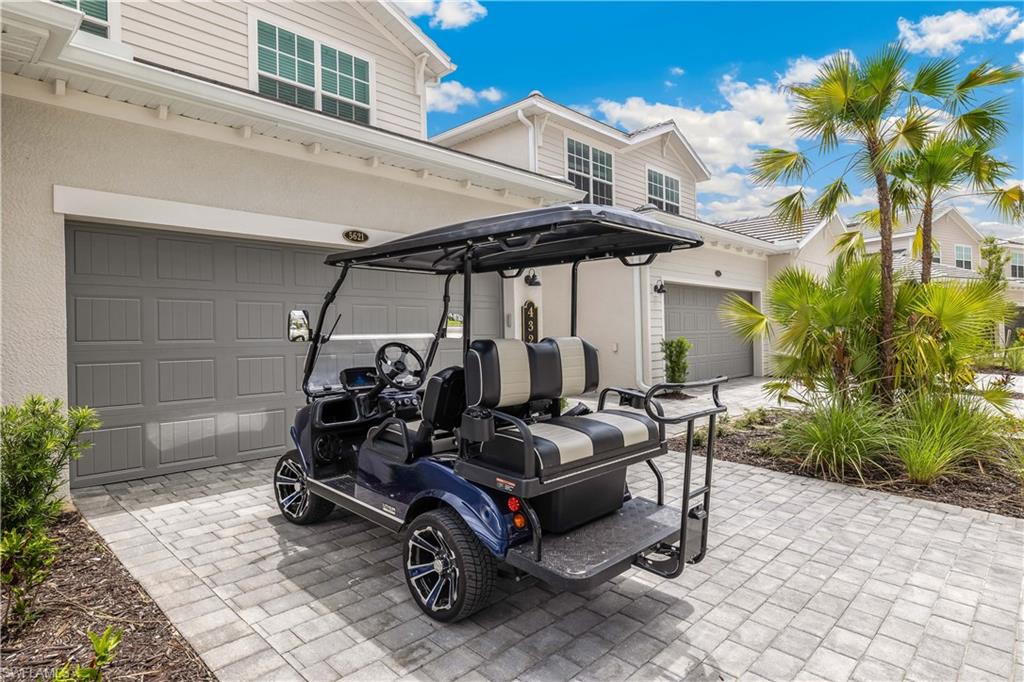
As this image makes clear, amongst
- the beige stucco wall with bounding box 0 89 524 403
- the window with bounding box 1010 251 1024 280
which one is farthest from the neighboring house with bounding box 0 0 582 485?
the window with bounding box 1010 251 1024 280

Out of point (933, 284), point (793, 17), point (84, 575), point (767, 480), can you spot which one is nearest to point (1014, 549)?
point (767, 480)

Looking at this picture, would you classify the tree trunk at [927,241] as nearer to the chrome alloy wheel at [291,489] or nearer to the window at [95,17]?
the chrome alloy wheel at [291,489]

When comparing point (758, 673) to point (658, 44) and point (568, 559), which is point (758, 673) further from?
point (658, 44)

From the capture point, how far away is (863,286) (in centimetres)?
605

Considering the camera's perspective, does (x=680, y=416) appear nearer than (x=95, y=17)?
Yes

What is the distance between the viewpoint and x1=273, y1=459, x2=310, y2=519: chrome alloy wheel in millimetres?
3885

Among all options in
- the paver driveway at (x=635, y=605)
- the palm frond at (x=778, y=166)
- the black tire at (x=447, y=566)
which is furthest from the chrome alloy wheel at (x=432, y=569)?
the palm frond at (x=778, y=166)

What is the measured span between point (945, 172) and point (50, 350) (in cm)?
865

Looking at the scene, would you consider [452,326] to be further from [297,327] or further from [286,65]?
[286,65]

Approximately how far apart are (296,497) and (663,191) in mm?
11940

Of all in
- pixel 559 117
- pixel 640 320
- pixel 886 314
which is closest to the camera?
pixel 886 314

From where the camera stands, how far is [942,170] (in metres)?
6.09

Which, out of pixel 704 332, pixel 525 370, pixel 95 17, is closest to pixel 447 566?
pixel 525 370

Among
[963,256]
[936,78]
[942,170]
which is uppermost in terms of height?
[963,256]
